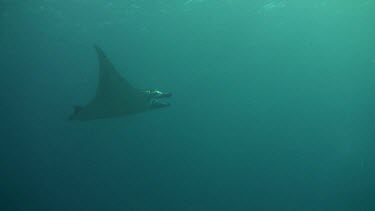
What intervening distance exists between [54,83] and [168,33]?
921 centimetres

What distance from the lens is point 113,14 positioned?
18.6m

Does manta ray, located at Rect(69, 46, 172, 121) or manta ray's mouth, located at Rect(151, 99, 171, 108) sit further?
manta ray's mouth, located at Rect(151, 99, 171, 108)

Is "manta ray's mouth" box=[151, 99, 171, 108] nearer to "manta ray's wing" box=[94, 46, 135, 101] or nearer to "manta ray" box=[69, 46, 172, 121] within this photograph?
"manta ray" box=[69, 46, 172, 121]

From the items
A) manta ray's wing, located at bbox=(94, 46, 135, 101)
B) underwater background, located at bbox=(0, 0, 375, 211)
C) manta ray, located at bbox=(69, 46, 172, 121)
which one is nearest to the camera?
manta ray's wing, located at bbox=(94, 46, 135, 101)

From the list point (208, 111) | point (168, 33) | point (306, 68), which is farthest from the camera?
point (208, 111)

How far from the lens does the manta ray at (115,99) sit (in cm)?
952

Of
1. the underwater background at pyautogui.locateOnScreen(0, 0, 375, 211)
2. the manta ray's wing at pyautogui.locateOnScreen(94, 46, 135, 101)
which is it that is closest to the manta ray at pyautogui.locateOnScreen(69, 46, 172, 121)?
the manta ray's wing at pyautogui.locateOnScreen(94, 46, 135, 101)

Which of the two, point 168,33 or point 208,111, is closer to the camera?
point 168,33

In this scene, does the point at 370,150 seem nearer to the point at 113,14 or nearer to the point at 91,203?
the point at 91,203

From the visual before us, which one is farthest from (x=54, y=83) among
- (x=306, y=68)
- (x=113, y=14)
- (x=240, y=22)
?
(x=306, y=68)

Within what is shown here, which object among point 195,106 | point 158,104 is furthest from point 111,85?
point 195,106

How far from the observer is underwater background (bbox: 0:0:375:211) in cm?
2066

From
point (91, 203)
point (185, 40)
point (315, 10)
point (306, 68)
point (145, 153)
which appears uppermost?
point (306, 68)

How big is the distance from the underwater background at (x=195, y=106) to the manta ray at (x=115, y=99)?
350 inches
